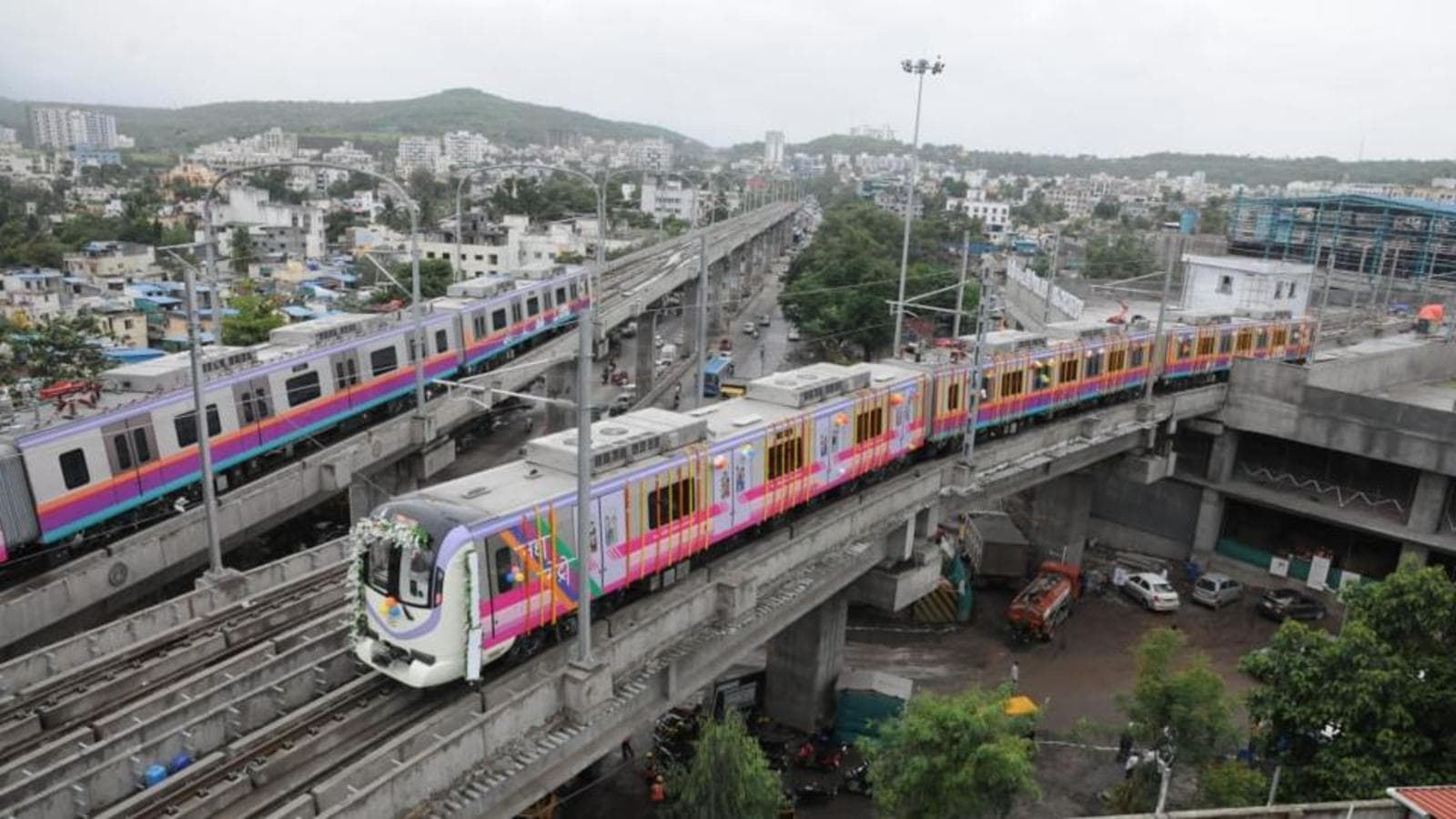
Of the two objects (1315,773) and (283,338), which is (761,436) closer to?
(1315,773)

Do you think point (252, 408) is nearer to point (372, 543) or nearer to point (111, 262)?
point (372, 543)

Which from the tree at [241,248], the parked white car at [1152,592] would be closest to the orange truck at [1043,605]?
the parked white car at [1152,592]

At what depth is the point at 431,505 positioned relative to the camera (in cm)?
1399

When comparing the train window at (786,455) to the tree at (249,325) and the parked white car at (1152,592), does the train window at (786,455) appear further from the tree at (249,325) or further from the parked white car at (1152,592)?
the tree at (249,325)

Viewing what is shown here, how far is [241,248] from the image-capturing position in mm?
82312

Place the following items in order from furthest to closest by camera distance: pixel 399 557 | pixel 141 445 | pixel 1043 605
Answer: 1. pixel 1043 605
2. pixel 141 445
3. pixel 399 557

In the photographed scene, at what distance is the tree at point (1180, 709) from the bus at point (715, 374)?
3472 centimetres

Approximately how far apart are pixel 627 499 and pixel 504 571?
9.81 ft

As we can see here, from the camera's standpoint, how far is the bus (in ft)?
175

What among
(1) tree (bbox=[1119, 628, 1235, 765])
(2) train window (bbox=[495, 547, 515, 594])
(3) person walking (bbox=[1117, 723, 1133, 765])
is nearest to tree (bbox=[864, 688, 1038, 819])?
(1) tree (bbox=[1119, 628, 1235, 765])

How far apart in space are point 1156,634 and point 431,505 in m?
14.9

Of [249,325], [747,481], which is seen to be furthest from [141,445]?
[249,325]

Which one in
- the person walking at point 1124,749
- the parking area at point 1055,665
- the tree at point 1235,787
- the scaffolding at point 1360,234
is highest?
the scaffolding at point 1360,234

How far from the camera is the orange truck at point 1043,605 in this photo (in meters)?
29.9
